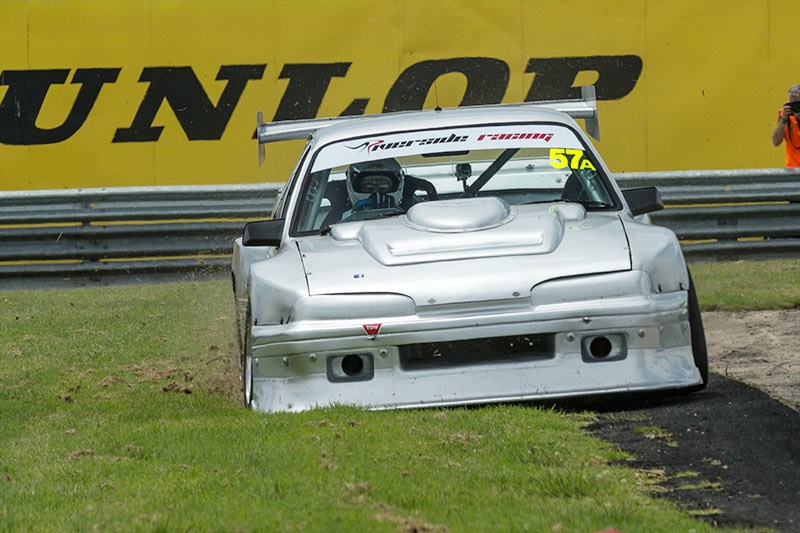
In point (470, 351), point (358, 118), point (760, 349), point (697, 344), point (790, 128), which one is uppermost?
point (358, 118)

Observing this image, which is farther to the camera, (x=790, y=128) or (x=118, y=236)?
(x=118, y=236)

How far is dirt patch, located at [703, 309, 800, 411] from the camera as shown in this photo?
7.15 m

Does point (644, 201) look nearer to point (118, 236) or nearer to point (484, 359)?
point (484, 359)

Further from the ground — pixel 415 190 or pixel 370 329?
pixel 415 190

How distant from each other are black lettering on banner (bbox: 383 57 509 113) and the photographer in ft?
8.99

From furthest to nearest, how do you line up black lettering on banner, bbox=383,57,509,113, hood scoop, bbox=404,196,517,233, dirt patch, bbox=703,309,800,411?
black lettering on banner, bbox=383,57,509,113
dirt patch, bbox=703,309,800,411
hood scoop, bbox=404,196,517,233

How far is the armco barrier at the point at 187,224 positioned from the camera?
14.9 metres

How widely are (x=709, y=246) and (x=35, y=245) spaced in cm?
674

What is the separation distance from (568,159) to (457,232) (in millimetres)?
1217

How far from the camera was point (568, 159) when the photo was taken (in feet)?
25.4

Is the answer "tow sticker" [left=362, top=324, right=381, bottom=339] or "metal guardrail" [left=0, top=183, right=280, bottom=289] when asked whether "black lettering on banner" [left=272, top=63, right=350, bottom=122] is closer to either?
"metal guardrail" [left=0, top=183, right=280, bottom=289]

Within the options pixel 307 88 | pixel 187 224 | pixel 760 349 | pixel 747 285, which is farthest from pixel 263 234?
pixel 187 224

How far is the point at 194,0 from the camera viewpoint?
1471 cm

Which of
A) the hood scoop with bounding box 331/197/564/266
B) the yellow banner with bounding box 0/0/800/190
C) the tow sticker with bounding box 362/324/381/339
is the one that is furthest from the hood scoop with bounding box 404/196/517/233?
the yellow banner with bounding box 0/0/800/190
